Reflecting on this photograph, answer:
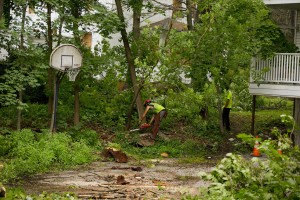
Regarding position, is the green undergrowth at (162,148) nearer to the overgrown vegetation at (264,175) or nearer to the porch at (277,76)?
the porch at (277,76)

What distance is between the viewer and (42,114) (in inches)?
861

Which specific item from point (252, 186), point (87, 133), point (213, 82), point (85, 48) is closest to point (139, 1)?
point (85, 48)

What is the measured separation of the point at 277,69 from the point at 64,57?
717cm

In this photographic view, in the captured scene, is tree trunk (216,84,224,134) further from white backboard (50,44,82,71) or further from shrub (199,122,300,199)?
shrub (199,122,300,199)

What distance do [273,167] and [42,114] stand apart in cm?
1480

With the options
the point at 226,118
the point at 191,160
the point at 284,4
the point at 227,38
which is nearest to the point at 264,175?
the point at 191,160

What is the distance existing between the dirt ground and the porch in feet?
12.8

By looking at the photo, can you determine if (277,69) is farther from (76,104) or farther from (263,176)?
(263,176)

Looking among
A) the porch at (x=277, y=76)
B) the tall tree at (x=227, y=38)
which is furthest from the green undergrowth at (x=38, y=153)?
the porch at (x=277, y=76)

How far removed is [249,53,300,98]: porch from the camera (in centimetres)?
1905

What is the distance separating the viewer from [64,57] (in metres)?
17.6

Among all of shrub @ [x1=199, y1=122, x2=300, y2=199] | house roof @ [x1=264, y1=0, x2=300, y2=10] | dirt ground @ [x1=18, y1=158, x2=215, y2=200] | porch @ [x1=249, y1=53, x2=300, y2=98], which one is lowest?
dirt ground @ [x1=18, y1=158, x2=215, y2=200]

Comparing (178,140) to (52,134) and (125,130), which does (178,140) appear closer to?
(125,130)

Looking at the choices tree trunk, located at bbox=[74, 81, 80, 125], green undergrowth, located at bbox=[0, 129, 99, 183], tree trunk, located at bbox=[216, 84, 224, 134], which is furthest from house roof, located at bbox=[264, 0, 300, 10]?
Result: green undergrowth, located at bbox=[0, 129, 99, 183]
